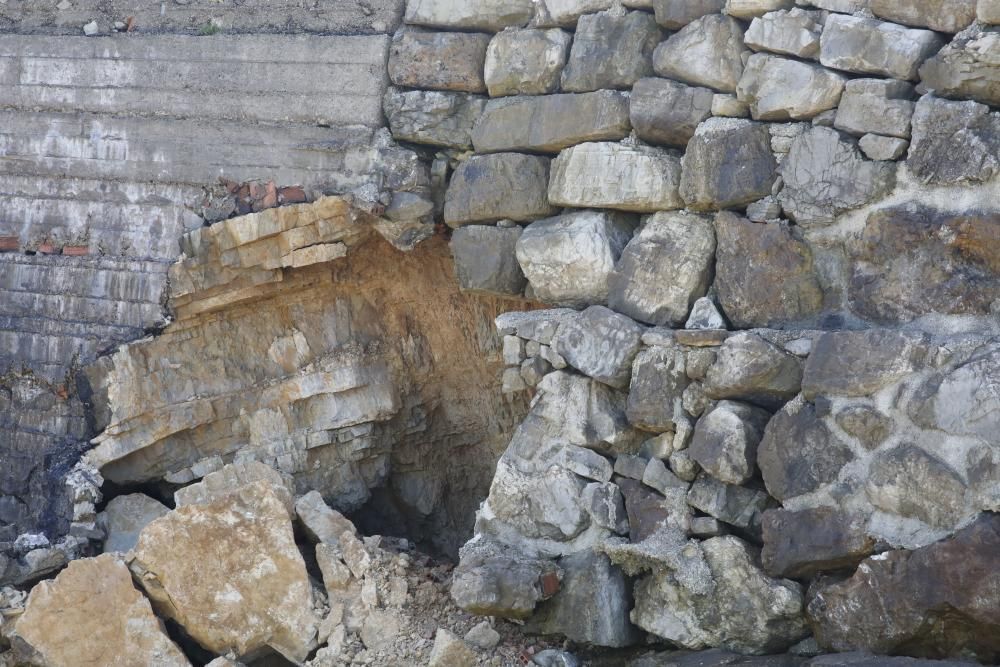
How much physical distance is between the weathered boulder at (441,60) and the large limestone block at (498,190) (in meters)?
0.40

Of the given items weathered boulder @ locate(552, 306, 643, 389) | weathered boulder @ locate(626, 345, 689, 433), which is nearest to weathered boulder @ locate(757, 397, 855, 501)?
weathered boulder @ locate(626, 345, 689, 433)

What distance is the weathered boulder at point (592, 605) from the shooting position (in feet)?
17.1

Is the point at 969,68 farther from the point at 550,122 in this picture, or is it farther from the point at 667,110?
the point at 550,122

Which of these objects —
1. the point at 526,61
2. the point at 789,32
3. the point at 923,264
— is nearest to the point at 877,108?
the point at 789,32

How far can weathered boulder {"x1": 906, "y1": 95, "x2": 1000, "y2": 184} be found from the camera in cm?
454

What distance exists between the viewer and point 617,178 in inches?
219

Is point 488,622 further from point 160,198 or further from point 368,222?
point 160,198

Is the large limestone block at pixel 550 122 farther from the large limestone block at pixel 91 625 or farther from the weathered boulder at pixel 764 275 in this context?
the large limestone block at pixel 91 625

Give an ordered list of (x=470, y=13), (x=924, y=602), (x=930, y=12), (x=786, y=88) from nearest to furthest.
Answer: (x=924, y=602)
(x=930, y=12)
(x=786, y=88)
(x=470, y=13)

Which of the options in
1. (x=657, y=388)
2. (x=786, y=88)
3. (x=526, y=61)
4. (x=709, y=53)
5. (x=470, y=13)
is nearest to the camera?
(x=786, y=88)

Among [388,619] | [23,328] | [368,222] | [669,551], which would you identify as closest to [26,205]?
[23,328]

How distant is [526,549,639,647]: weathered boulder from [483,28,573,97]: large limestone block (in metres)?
2.19

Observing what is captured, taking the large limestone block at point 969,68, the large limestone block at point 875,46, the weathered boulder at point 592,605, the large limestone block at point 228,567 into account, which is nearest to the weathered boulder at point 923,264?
the large limestone block at point 969,68

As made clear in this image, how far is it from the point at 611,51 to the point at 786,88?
93 cm
